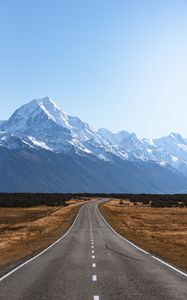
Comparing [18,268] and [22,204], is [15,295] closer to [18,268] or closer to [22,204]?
[18,268]

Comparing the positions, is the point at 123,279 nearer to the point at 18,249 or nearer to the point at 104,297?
the point at 104,297

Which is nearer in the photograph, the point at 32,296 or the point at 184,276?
the point at 32,296

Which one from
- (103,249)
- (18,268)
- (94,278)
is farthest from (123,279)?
(103,249)

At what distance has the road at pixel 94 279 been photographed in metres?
17.6

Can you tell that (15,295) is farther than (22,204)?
No

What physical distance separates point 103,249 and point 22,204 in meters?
107

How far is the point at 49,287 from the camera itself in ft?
63.3

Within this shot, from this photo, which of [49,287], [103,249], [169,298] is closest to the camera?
A: [169,298]

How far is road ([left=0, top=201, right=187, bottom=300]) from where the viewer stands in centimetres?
1761

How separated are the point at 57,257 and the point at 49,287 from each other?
1234 cm

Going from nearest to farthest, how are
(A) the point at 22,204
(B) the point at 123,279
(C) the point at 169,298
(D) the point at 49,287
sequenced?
(C) the point at 169,298 → (D) the point at 49,287 → (B) the point at 123,279 → (A) the point at 22,204

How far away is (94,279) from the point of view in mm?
21656

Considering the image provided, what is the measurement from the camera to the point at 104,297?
17125 millimetres

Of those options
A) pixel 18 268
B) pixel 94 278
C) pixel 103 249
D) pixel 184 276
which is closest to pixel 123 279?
pixel 94 278
